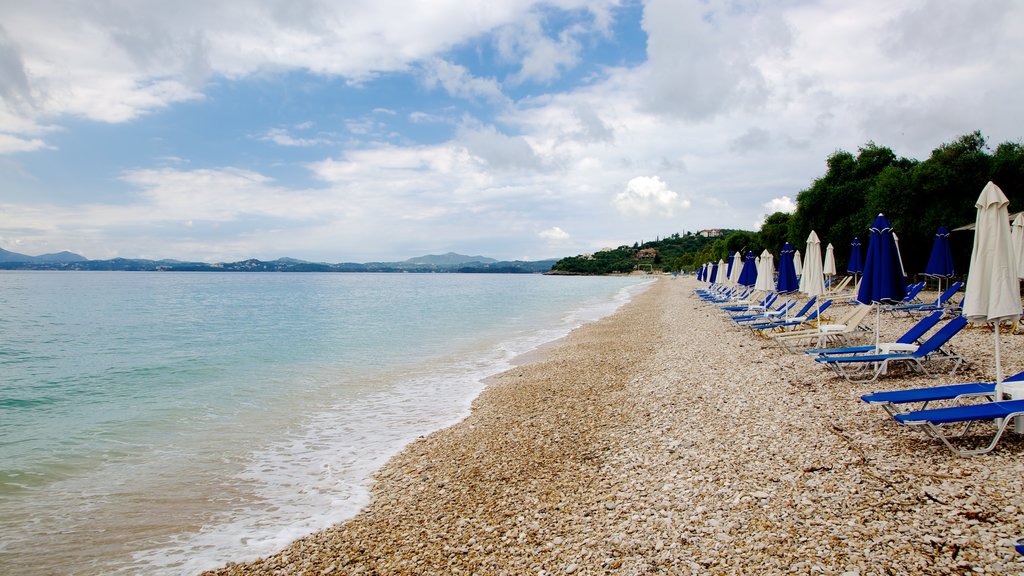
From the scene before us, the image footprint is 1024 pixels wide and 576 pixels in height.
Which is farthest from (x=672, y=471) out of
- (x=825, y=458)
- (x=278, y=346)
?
(x=278, y=346)

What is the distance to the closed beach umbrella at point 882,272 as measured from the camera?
8180 millimetres

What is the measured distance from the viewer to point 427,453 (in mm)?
7004

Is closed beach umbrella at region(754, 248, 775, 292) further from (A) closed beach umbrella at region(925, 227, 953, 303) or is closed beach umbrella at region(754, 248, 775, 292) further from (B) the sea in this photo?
(B) the sea

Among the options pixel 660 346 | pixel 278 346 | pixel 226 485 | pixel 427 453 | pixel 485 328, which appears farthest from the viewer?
pixel 485 328

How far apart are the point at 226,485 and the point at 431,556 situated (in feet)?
11.8

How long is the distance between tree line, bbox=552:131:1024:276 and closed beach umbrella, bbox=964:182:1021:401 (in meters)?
21.9

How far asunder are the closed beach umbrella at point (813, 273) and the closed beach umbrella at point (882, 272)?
5.02 m

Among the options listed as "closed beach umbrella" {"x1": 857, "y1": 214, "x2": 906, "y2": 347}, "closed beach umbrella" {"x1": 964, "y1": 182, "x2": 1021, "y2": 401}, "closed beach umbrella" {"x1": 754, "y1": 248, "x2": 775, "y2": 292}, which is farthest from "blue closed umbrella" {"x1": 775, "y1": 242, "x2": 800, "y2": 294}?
"closed beach umbrella" {"x1": 964, "y1": 182, "x2": 1021, "y2": 401}

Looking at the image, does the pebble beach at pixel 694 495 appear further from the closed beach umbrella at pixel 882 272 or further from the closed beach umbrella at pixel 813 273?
the closed beach umbrella at pixel 813 273

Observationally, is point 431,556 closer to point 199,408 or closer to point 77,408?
point 199,408

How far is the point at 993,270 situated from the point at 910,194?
78.2 feet

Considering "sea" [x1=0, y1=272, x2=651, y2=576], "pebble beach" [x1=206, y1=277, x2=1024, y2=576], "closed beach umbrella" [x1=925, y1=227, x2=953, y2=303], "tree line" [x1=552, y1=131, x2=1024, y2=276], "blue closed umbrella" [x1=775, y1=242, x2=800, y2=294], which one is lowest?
"sea" [x1=0, y1=272, x2=651, y2=576]

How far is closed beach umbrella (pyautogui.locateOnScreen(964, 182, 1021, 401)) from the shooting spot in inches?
218

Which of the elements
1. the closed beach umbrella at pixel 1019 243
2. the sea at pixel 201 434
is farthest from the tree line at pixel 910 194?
the sea at pixel 201 434
